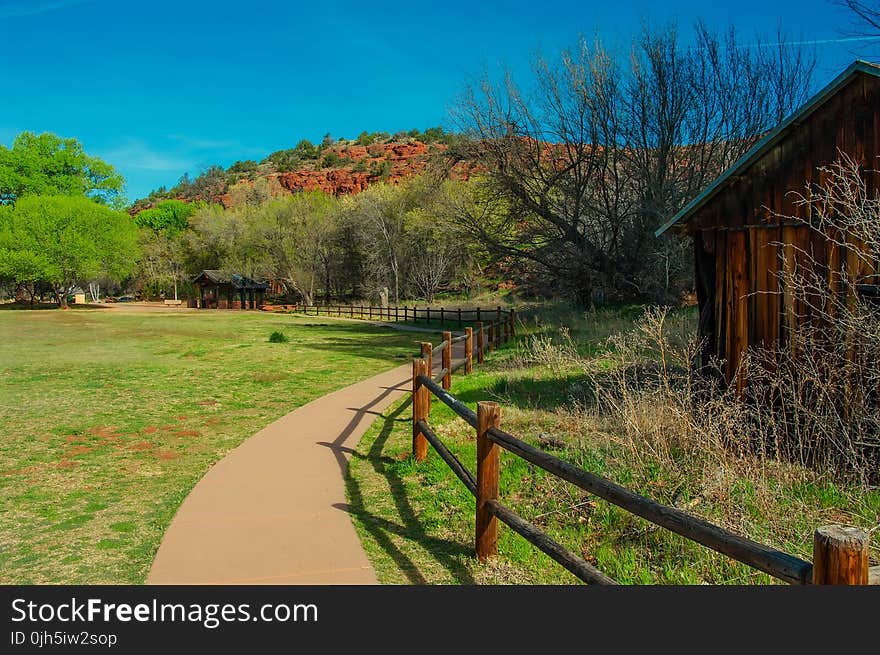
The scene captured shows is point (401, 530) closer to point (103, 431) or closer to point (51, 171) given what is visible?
point (103, 431)

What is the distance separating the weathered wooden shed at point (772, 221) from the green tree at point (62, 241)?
60318 millimetres

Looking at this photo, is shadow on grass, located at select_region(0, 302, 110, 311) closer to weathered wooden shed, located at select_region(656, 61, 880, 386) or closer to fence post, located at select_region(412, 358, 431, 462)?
fence post, located at select_region(412, 358, 431, 462)

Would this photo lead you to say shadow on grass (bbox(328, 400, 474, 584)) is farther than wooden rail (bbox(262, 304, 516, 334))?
No

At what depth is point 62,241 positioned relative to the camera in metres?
56.5

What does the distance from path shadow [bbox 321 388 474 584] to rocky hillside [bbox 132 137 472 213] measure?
104 metres

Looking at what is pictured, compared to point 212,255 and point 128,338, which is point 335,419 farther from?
point 212,255

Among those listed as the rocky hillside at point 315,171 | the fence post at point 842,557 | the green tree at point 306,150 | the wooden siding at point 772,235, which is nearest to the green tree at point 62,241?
the rocky hillside at point 315,171

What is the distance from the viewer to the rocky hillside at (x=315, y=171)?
119562 mm

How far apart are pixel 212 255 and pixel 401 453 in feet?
250

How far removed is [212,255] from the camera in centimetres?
7856

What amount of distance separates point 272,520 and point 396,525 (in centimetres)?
114

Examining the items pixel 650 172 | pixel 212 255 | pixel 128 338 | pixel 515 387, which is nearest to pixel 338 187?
pixel 212 255

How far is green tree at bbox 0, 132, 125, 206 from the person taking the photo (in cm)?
6938

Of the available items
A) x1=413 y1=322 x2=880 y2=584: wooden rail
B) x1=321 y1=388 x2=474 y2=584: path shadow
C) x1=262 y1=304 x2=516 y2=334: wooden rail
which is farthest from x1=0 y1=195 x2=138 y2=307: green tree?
x1=413 y1=322 x2=880 y2=584: wooden rail
